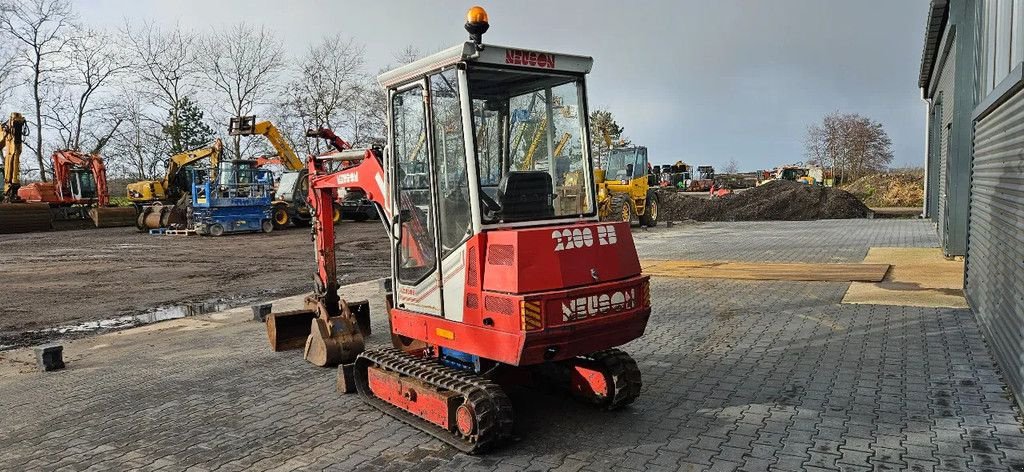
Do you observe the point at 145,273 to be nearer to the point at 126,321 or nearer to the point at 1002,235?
the point at 126,321

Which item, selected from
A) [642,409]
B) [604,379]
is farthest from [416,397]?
[642,409]

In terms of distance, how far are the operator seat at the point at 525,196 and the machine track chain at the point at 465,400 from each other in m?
1.15

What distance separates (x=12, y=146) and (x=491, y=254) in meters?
33.0

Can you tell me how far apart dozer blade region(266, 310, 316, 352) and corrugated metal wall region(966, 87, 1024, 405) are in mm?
6406

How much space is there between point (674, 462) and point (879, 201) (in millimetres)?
39387

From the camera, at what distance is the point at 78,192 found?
30.5 meters

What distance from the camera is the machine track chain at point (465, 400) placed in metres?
4.17

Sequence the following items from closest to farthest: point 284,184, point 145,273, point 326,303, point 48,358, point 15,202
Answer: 1. point 48,358
2. point 326,303
3. point 145,273
4. point 15,202
5. point 284,184

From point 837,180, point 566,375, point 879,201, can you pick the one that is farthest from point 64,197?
point 837,180

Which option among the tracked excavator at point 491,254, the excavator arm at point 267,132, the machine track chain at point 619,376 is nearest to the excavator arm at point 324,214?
the tracked excavator at point 491,254

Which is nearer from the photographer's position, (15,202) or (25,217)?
(25,217)

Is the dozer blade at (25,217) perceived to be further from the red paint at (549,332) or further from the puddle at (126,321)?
the red paint at (549,332)

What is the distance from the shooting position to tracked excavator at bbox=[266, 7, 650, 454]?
424 centimetres

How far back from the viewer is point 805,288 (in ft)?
33.8
